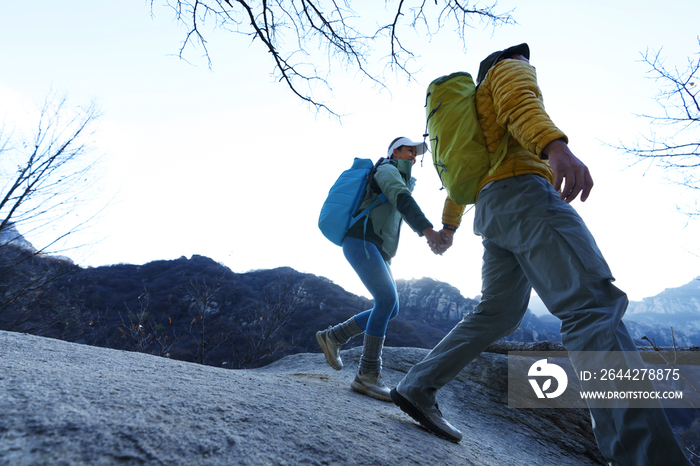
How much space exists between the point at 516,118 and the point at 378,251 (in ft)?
4.11

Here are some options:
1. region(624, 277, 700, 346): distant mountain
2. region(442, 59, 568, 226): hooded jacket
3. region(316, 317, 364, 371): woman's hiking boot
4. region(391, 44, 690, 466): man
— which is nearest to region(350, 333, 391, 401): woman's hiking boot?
region(316, 317, 364, 371): woman's hiking boot

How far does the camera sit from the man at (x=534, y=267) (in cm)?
84

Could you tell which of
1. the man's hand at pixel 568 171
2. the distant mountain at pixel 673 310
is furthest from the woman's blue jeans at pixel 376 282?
the distant mountain at pixel 673 310

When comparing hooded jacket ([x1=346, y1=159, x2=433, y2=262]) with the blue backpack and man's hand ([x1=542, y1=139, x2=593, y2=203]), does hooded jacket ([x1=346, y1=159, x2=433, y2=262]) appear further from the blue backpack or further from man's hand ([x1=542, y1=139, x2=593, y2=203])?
man's hand ([x1=542, y1=139, x2=593, y2=203])

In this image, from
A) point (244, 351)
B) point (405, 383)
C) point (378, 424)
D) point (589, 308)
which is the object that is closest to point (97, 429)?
point (378, 424)

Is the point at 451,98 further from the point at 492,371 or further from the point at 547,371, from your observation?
the point at 492,371

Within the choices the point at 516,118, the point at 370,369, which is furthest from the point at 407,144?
the point at 370,369

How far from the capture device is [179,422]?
2.72ft

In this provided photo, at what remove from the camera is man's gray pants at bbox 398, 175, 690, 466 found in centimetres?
79

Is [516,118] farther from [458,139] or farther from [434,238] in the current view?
[434,238]

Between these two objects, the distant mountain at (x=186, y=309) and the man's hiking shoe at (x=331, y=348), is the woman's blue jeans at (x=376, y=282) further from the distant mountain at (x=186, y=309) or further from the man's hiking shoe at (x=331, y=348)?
the distant mountain at (x=186, y=309)

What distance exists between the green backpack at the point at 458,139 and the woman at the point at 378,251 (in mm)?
488

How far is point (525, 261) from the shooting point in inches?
46.4

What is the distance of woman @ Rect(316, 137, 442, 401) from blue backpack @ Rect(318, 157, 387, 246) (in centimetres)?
4
